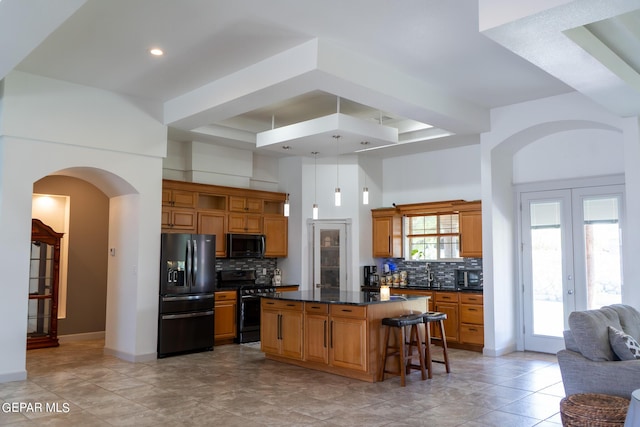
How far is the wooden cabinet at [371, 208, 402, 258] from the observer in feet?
29.3

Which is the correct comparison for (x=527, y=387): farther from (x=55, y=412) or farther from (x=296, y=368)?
(x=55, y=412)

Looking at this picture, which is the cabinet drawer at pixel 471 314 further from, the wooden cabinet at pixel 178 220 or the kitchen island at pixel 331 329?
the wooden cabinet at pixel 178 220

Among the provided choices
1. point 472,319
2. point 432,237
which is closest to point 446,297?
point 472,319

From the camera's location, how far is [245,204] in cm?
889

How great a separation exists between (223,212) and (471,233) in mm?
3994

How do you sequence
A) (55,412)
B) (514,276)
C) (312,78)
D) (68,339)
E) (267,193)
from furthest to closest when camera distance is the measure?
(267,193)
(68,339)
(514,276)
(312,78)
(55,412)

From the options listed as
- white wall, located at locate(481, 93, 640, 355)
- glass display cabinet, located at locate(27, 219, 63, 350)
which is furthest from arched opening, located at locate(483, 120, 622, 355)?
glass display cabinet, located at locate(27, 219, 63, 350)

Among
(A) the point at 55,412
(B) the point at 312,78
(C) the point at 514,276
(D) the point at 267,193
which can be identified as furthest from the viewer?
(D) the point at 267,193

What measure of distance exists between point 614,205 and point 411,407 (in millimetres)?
4120

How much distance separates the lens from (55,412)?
455 cm

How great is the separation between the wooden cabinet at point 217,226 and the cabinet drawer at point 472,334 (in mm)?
3938

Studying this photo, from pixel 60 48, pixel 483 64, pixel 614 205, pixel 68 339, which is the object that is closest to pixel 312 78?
pixel 483 64

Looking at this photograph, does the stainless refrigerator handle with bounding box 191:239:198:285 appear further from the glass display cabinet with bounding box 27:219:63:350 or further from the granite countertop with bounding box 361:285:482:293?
the granite countertop with bounding box 361:285:482:293

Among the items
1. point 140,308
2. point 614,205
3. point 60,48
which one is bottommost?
point 140,308
